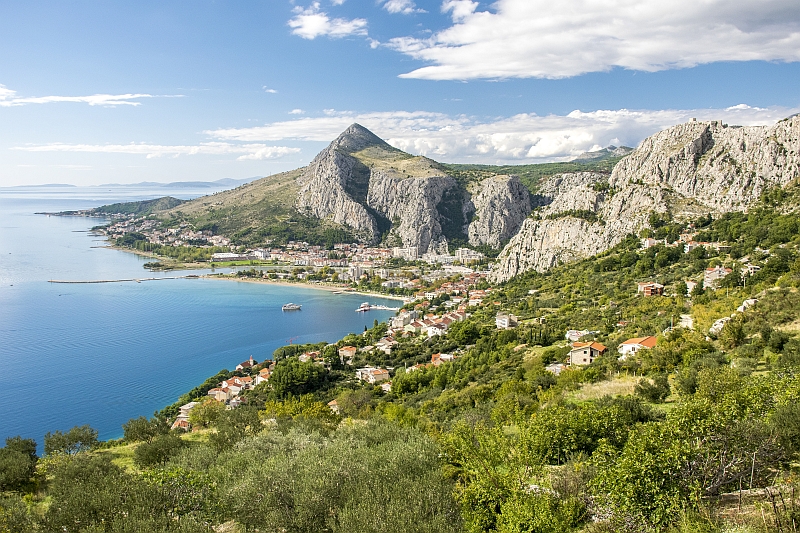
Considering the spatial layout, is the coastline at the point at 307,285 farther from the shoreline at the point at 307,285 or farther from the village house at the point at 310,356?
the village house at the point at 310,356

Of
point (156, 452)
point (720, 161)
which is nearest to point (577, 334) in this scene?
point (156, 452)

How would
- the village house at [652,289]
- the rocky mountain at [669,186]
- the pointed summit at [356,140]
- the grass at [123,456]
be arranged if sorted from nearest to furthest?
1. the grass at [123,456]
2. the village house at [652,289]
3. the rocky mountain at [669,186]
4. the pointed summit at [356,140]

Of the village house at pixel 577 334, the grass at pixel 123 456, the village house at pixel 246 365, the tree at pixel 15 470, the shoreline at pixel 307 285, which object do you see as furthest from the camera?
the shoreline at pixel 307 285


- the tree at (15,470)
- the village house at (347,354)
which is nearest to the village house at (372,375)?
the village house at (347,354)

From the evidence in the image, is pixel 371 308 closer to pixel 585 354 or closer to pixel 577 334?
pixel 577 334

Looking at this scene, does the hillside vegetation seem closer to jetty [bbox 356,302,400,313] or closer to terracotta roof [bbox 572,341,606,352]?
terracotta roof [bbox 572,341,606,352]

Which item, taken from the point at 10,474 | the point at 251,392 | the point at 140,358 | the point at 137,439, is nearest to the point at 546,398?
the point at 137,439
